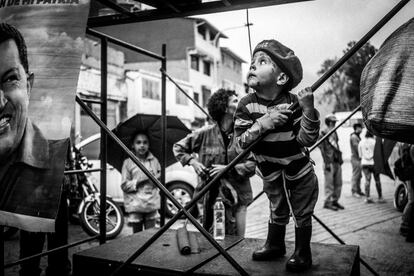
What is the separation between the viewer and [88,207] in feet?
19.4

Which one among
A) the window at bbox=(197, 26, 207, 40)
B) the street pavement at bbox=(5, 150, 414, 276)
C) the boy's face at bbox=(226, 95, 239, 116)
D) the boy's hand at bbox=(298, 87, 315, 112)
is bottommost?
the street pavement at bbox=(5, 150, 414, 276)

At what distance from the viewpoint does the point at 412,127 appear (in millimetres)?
1469

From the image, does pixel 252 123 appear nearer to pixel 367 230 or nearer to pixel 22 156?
pixel 22 156

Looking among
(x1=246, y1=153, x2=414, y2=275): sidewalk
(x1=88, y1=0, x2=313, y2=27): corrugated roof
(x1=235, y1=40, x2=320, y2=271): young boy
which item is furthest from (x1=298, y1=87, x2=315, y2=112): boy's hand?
(x1=246, y1=153, x2=414, y2=275): sidewalk

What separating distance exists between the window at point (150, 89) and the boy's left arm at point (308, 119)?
19.8 metres

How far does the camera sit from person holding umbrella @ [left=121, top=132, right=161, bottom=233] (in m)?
4.29

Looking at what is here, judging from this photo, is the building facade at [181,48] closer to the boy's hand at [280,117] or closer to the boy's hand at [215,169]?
the boy's hand at [215,169]

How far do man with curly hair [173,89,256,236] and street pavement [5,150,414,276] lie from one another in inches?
67.5

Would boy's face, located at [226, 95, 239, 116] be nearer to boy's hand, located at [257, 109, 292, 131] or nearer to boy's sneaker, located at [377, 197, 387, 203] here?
boy's hand, located at [257, 109, 292, 131]

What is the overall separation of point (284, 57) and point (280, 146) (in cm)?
50

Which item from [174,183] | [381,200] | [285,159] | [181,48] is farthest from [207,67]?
[285,159]

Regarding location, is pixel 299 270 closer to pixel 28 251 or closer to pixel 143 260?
pixel 143 260

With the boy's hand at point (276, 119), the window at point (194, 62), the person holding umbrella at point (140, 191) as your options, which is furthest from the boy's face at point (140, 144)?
the window at point (194, 62)

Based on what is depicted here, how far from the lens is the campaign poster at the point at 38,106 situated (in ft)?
6.28
